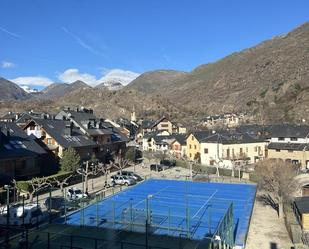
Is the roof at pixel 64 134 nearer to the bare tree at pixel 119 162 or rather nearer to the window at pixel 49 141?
the window at pixel 49 141

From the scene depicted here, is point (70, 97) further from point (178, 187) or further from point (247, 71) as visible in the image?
point (178, 187)

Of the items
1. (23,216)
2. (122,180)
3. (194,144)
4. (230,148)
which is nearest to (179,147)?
(194,144)

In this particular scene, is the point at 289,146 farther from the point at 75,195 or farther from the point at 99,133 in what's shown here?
the point at 75,195

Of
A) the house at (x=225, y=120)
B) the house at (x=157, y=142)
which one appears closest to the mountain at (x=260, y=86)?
the house at (x=225, y=120)

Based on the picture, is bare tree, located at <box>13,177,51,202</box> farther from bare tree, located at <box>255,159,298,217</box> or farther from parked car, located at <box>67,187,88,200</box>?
bare tree, located at <box>255,159,298,217</box>

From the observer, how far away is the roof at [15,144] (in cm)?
3116

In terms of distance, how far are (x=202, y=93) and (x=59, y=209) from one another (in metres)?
138

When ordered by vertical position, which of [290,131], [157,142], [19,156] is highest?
[290,131]

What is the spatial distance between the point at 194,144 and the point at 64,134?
18.8 m

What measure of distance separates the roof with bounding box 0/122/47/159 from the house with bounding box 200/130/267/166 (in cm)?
2153

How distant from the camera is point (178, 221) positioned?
914 inches

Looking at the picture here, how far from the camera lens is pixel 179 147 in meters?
57.0

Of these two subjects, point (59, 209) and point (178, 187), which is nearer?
point (59, 209)

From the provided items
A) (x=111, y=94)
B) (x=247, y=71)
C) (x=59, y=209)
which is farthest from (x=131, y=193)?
(x=247, y=71)
